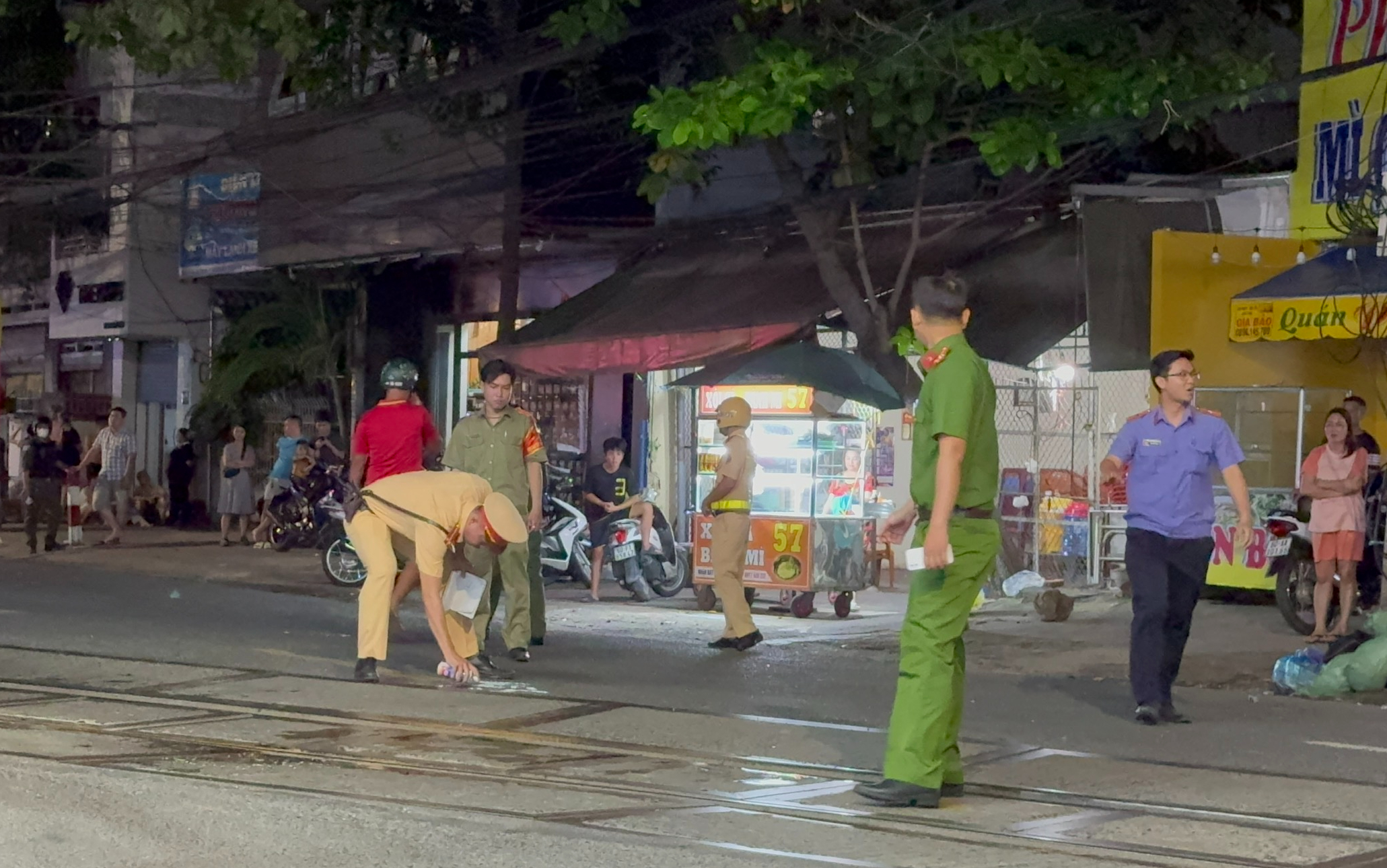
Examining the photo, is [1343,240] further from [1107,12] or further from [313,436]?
[313,436]

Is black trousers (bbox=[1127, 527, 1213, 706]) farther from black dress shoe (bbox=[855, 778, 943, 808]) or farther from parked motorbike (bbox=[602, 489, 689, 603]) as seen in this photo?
parked motorbike (bbox=[602, 489, 689, 603])

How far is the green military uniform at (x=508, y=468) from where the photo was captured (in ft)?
35.7

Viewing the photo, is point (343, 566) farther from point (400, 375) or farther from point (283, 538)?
point (400, 375)

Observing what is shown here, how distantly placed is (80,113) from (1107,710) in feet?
84.3

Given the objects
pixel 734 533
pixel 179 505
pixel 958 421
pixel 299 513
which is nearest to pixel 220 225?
pixel 179 505

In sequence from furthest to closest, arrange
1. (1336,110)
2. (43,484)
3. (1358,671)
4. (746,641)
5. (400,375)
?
(43,484) → (1336,110) → (746,641) → (400,375) → (1358,671)

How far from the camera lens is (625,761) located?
24.7 feet

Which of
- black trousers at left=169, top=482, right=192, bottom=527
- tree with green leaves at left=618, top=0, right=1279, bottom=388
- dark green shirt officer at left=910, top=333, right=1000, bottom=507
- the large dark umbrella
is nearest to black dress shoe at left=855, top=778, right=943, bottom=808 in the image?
dark green shirt officer at left=910, top=333, right=1000, bottom=507

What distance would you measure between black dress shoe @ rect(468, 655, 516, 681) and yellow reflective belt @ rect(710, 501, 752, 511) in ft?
8.38

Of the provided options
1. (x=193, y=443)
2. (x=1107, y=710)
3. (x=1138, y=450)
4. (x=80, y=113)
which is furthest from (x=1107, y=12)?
(x=80, y=113)

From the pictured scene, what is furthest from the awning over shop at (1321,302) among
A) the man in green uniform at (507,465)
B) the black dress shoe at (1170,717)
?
the man in green uniform at (507,465)

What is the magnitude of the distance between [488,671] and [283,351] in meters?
15.6

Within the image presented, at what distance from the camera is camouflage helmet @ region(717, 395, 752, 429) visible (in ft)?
40.7

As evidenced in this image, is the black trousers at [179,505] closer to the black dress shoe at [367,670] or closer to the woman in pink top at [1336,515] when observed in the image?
the black dress shoe at [367,670]
